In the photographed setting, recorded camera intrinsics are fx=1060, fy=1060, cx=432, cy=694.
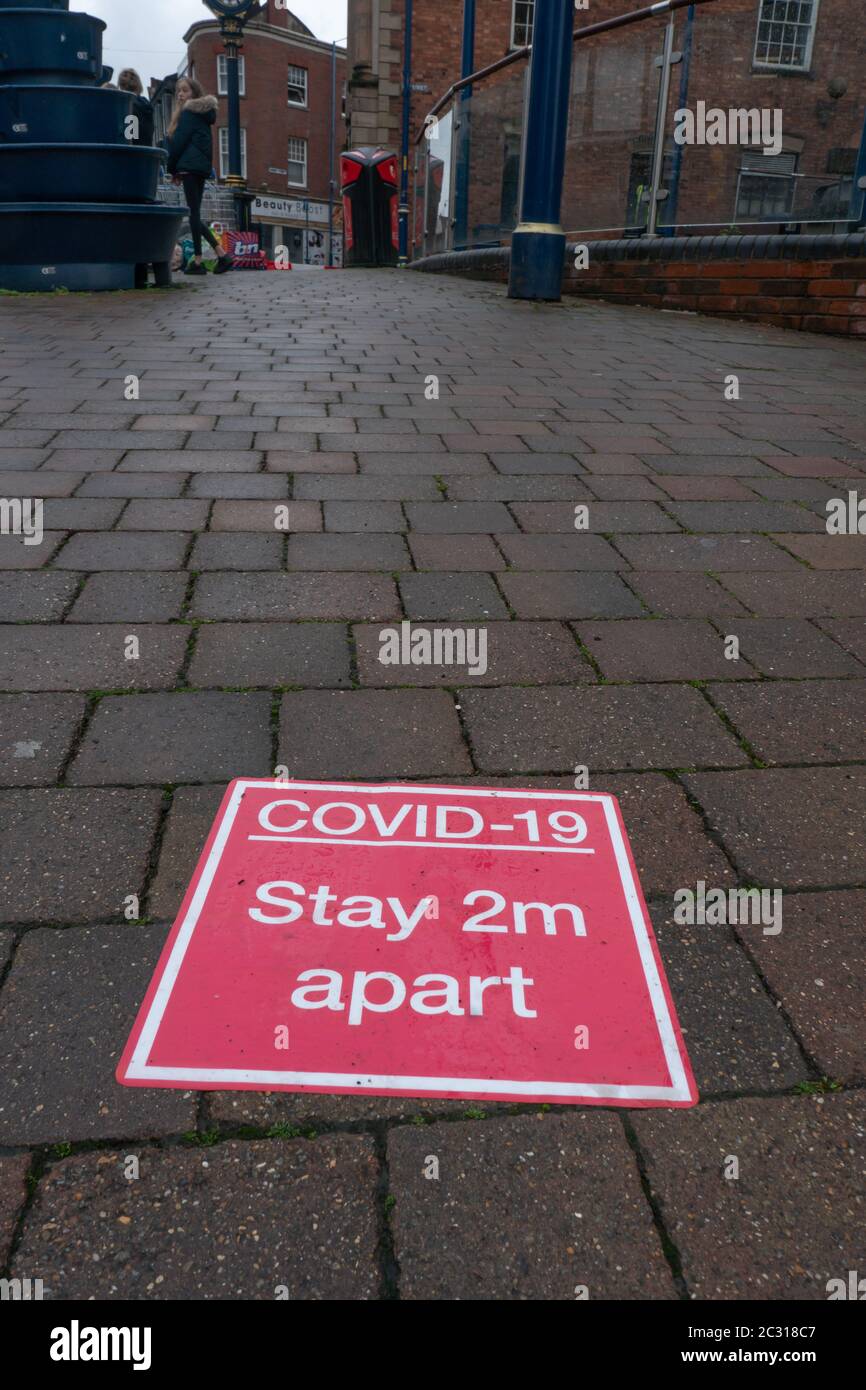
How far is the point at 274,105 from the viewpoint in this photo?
148 ft

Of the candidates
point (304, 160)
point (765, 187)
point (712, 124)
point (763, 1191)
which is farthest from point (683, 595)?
point (304, 160)

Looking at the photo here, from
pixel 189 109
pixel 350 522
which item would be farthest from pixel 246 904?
pixel 189 109

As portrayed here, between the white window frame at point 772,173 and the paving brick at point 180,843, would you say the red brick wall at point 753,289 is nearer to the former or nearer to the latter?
the white window frame at point 772,173

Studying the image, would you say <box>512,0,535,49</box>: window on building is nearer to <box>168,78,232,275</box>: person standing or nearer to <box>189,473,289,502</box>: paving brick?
<box>168,78,232,275</box>: person standing

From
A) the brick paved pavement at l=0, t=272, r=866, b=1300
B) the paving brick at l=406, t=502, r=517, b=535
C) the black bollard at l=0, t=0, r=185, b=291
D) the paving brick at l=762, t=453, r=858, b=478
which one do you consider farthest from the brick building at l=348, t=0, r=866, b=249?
the paving brick at l=406, t=502, r=517, b=535

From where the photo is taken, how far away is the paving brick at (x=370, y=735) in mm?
2338

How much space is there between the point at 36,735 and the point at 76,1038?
1.01m

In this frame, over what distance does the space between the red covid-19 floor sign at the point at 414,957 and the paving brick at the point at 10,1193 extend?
18 centimetres

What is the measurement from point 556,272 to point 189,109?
230 inches

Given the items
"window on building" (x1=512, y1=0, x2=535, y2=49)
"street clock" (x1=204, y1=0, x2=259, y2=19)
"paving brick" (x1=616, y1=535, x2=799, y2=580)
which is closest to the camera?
"paving brick" (x1=616, y1=535, x2=799, y2=580)

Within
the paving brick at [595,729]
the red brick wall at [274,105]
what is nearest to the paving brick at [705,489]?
the paving brick at [595,729]

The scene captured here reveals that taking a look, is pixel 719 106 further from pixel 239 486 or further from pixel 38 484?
pixel 38 484

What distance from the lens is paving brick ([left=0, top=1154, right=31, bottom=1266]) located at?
4.22 ft

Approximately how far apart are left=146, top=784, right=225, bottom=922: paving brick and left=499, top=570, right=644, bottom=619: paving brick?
1309 mm
